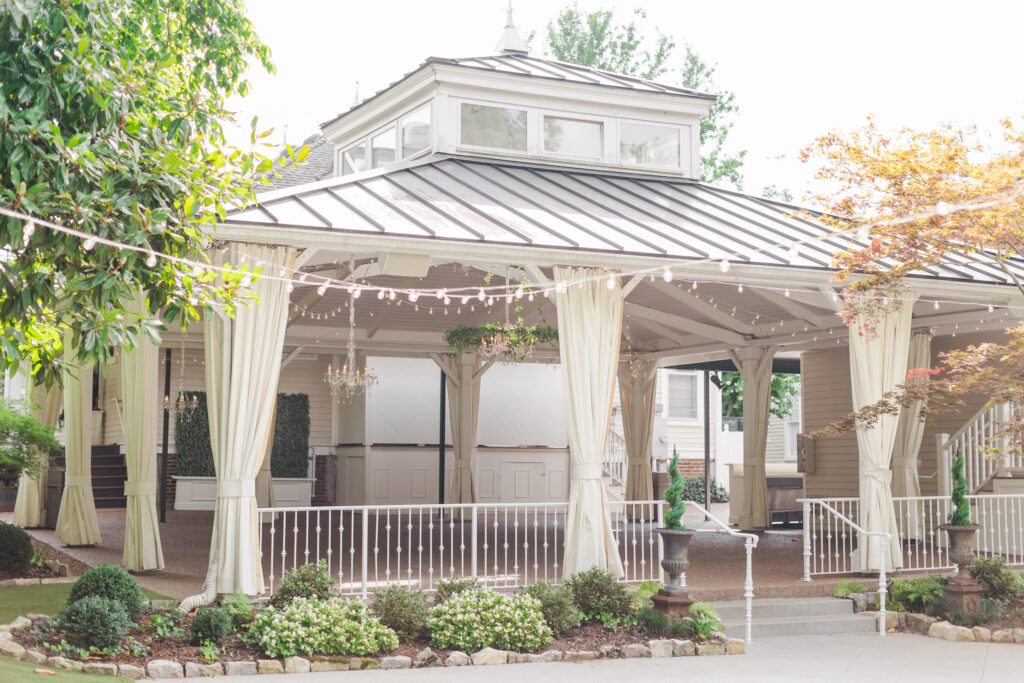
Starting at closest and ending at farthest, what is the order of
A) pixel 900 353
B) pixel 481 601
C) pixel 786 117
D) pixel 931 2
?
1. pixel 481 601
2. pixel 900 353
3. pixel 931 2
4. pixel 786 117

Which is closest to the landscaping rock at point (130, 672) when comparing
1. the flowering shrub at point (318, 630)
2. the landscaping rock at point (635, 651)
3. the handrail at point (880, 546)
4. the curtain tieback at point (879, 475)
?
the flowering shrub at point (318, 630)

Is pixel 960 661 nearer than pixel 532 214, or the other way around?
pixel 960 661

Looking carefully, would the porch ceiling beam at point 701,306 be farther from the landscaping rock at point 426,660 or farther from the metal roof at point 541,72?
the landscaping rock at point 426,660

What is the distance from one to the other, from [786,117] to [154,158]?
3061 centimetres

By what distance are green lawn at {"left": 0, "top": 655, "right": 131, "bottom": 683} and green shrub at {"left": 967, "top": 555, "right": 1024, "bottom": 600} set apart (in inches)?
317

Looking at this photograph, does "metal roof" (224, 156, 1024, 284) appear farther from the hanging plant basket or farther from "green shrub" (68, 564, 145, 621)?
"green shrub" (68, 564, 145, 621)

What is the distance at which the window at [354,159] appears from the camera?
50.5 feet

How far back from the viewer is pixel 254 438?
9055 millimetres

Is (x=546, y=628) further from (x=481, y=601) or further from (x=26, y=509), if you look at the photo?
(x=26, y=509)

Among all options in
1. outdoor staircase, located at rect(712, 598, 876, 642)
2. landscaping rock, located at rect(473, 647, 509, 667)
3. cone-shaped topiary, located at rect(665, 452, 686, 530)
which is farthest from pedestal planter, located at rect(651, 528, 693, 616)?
landscaping rock, located at rect(473, 647, 509, 667)

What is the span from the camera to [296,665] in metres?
7.85

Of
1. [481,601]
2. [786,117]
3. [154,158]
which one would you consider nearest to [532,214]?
[481,601]

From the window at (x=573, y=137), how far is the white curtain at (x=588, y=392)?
438 cm

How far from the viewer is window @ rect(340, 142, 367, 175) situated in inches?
606
